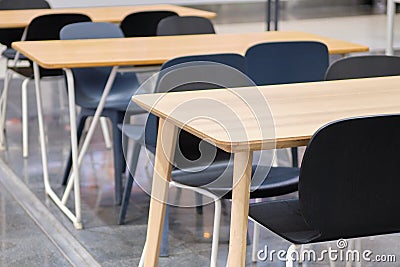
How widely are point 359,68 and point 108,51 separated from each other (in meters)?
1.21

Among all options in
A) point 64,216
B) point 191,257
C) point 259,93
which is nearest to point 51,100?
point 64,216

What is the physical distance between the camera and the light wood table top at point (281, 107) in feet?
7.41

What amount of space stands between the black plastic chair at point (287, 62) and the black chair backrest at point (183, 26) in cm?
108

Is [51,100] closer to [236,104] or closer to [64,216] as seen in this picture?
[64,216]

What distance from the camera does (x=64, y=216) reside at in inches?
155

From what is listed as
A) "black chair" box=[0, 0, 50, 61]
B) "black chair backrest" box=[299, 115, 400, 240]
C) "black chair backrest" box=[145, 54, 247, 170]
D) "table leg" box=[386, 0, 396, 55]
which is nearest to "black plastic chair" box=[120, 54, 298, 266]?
"black chair backrest" box=[145, 54, 247, 170]

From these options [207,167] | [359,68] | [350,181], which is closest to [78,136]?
[207,167]

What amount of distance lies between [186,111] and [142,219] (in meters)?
1.42

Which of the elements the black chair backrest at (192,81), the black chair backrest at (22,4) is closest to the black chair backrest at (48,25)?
the black chair backrest at (22,4)

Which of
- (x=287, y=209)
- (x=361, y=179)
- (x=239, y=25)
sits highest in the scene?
(x=361, y=179)

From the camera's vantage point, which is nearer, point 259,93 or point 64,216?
point 259,93

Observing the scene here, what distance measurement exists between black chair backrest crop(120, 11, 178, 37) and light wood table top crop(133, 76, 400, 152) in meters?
2.39

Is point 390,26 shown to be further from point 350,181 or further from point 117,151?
point 350,181

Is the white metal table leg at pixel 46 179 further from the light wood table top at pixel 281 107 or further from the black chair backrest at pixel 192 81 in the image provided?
the light wood table top at pixel 281 107
